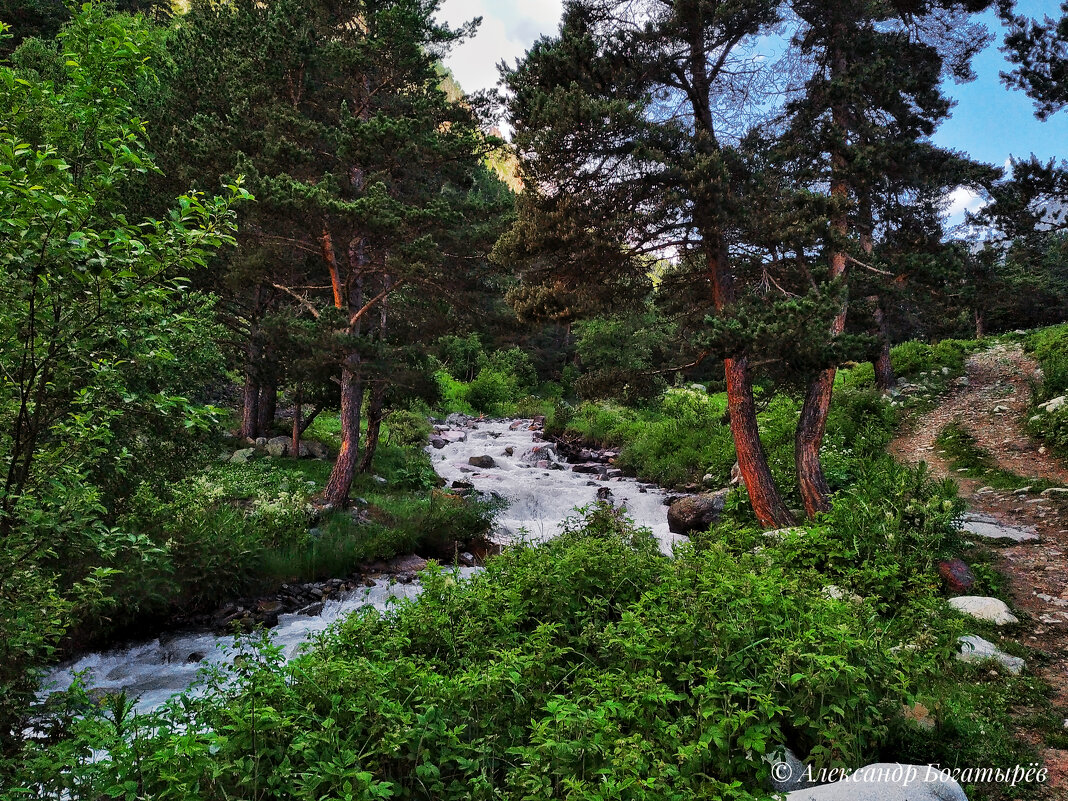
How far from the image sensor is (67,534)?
3.36 m

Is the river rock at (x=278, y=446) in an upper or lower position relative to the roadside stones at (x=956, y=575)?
upper

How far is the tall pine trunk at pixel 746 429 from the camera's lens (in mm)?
9445

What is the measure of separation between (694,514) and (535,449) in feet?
29.2

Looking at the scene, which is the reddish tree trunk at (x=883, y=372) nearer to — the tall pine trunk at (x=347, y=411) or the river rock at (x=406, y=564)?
the river rock at (x=406, y=564)

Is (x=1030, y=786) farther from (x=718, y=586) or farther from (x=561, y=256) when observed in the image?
(x=561, y=256)

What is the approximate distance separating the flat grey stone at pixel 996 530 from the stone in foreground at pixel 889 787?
20.8ft

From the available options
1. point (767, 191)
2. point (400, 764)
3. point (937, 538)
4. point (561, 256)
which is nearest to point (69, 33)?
point (400, 764)

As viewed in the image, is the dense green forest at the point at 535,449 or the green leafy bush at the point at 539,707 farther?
the dense green forest at the point at 535,449

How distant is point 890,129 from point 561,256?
6625 millimetres

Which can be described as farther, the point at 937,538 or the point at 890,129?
the point at 890,129

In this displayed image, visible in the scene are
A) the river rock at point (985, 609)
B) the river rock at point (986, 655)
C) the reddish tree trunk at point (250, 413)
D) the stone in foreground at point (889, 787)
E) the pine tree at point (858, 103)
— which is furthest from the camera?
the reddish tree trunk at point (250, 413)

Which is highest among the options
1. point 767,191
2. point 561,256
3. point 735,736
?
point 767,191

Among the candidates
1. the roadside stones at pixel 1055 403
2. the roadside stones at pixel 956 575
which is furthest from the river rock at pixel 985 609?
the roadside stones at pixel 1055 403

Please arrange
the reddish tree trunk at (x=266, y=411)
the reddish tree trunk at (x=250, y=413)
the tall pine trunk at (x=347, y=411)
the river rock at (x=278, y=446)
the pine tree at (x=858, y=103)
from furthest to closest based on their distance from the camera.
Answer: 1. the reddish tree trunk at (x=266, y=411)
2. the reddish tree trunk at (x=250, y=413)
3. the river rock at (x=278, y=446)
4. the tall pine trunk at (x=347, y=411)
5. the pine tree at (x=858, y=103)
